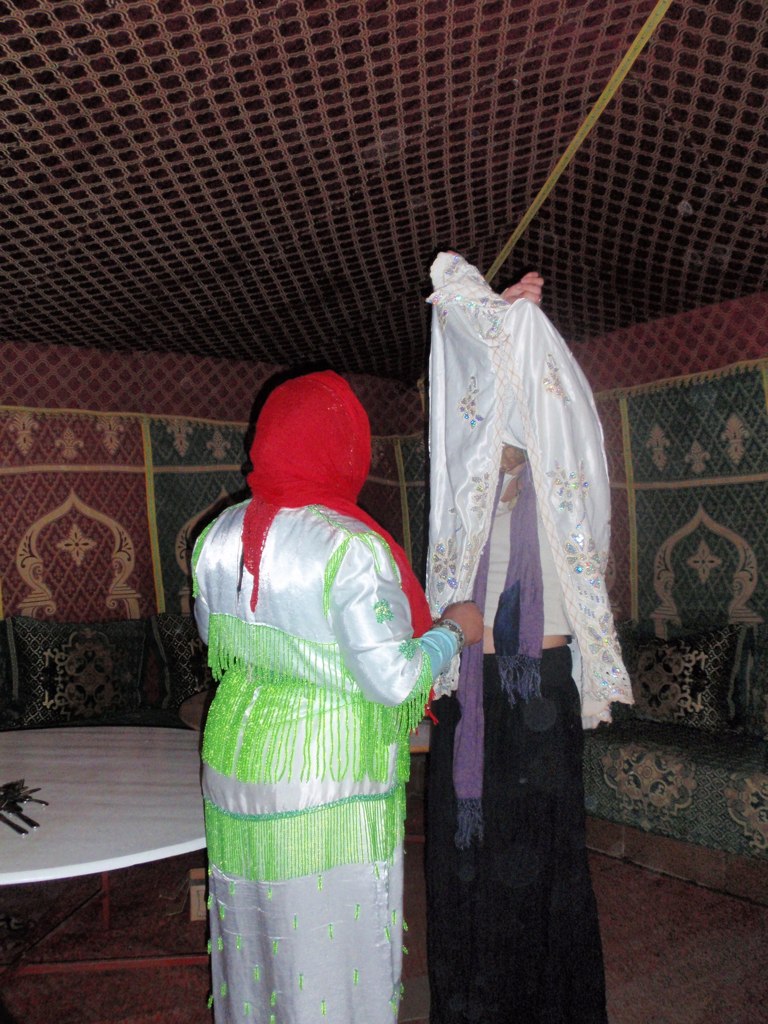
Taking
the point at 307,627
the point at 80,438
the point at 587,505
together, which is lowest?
the point at 307,627

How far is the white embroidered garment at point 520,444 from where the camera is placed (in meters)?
1.72

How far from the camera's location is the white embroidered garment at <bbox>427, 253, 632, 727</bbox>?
1720 millimetres

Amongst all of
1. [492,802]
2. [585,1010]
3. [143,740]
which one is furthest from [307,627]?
[143,740]

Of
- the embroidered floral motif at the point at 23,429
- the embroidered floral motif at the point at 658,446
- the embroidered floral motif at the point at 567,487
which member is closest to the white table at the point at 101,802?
the embroidered floral motif at the point at 567,487

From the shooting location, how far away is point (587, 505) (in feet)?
5.67

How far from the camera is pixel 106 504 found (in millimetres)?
4105

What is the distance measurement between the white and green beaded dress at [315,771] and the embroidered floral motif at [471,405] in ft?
1.49

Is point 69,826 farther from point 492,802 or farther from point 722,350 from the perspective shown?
point 722,350

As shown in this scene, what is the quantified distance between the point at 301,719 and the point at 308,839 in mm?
211

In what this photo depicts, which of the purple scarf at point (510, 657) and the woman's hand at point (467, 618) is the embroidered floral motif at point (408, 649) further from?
the purple scarf at point (510, 657)

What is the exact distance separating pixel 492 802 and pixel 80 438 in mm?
2983

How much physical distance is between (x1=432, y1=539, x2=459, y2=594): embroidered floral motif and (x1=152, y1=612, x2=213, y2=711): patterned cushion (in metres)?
2.30

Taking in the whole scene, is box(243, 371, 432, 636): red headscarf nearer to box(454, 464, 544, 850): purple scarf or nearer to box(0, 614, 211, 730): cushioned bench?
box(454, 464, 544, 850): purple scarf

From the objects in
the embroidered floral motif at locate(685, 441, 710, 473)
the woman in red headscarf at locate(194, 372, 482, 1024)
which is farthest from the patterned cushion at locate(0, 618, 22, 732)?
the embroidered floral motif at locate(685, 441, 710, 473)
